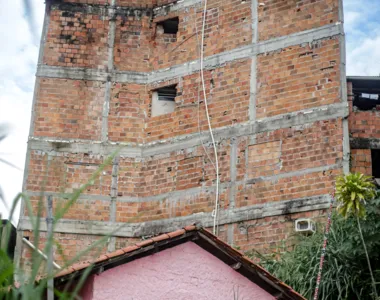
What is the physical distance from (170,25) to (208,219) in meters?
4.51

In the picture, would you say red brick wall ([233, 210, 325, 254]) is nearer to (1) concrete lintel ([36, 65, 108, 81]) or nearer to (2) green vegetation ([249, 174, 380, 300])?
(2) green vegetation ([249, 174, 380, 300])

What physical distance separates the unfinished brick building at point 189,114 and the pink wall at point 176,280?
377 centimetres

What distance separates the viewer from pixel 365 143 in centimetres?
1154

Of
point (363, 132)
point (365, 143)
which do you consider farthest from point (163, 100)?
point (365, 143)

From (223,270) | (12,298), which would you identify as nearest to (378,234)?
(223,270)

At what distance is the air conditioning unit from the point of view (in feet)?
35.9

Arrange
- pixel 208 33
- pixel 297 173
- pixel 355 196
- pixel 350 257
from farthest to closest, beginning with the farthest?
pixel 208 33
pixel 297 173
pixel 350 257
pixel 355 196

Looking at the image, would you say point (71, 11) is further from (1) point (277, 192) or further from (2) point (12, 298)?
(2) point (12, 298)

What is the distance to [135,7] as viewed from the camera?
14656 mm

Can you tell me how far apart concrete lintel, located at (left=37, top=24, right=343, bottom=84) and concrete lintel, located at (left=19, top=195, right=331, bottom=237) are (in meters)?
2.89

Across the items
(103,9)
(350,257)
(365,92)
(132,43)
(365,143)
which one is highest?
(103,9)

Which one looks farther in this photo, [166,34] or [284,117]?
[166,34]

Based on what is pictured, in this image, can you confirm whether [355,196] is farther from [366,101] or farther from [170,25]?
[170,25]

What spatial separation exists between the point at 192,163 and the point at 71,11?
424 cm
